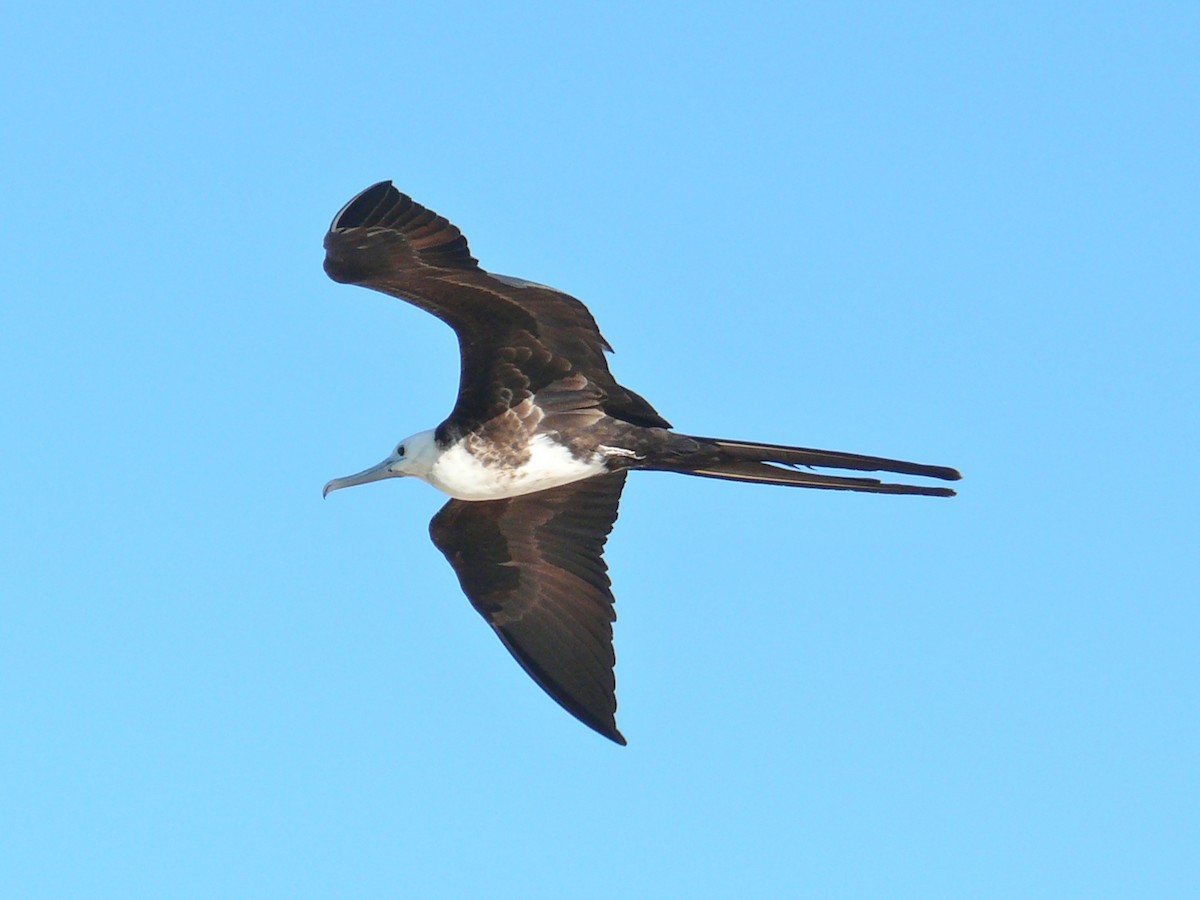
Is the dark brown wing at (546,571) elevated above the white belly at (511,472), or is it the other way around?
the white belly at (511,472)

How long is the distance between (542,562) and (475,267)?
1.49m

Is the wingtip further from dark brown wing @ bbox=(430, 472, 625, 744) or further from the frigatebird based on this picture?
dark brown wing @ bbox=(430, 472, 625, 744)

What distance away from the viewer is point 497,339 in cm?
704

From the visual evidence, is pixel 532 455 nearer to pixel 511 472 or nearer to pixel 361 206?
pixel 511 472

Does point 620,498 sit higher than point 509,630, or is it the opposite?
point 620,498

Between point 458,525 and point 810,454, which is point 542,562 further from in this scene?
point 810,454

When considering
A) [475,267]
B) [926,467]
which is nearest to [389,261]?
[475,267]

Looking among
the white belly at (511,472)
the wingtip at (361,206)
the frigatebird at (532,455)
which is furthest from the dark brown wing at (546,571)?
the wingtip at (361,206)

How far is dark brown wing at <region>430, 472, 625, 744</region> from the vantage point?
7.34m

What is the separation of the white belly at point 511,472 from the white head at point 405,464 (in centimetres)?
7

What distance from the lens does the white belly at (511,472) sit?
284 inches

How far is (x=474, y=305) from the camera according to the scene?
270 inches

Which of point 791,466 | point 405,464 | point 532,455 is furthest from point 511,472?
point 791,466

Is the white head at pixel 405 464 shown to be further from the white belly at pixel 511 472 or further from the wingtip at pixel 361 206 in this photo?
the wingtip at pixel 361 206
